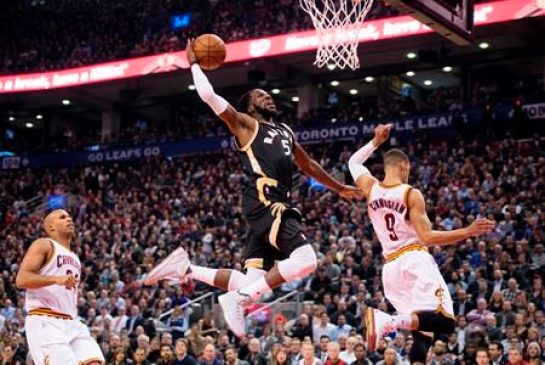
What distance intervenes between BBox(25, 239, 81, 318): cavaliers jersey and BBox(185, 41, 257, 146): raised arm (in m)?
2.21

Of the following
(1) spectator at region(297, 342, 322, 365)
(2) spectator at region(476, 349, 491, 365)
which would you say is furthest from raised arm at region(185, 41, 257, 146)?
(1) spectator at region(297, 342, 322, 365)

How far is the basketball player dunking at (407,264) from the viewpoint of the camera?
7.11 metres

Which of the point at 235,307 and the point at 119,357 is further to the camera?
the point at 119,357

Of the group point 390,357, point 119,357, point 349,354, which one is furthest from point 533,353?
point 119,357

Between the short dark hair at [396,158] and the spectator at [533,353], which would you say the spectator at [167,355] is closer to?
the spectator at [533,353]

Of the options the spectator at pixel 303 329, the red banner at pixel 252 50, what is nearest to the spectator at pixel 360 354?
the spectator at pixel 303 329

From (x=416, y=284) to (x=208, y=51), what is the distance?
2.63 meters

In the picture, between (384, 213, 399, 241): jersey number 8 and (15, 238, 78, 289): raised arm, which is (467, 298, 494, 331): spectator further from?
(15, 238, 78, 289): raised arm

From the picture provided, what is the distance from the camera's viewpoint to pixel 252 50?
28.7 m

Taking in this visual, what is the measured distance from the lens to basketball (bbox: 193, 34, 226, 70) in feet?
24.2

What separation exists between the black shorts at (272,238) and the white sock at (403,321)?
3.16ft

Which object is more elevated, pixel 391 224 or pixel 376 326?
pixel 391 224

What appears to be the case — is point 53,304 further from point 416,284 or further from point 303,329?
point 303,329

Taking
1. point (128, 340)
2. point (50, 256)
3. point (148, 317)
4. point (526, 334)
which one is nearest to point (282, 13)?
point (148, 317)
